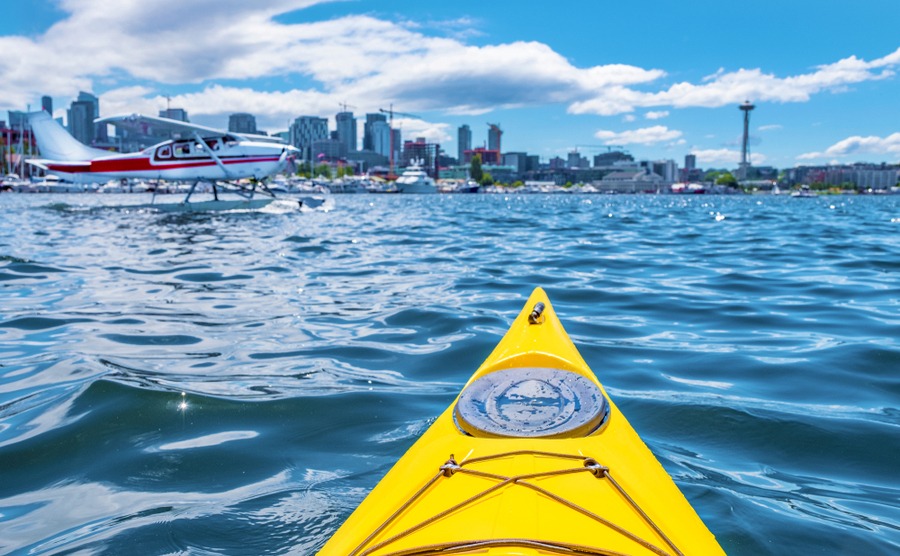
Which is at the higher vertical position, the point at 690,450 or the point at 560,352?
the point at 560,352

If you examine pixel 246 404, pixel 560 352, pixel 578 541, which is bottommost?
pixel 246 404

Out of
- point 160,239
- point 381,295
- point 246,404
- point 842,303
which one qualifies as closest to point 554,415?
point 246,404

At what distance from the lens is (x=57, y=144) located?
30.9m

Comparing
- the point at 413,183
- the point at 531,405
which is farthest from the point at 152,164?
the point at 413,183

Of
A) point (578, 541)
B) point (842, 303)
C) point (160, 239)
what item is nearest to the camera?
point (578, 541)

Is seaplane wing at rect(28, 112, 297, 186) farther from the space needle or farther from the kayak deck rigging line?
the space needle

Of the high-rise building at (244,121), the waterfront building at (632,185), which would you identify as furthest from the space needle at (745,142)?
the high-rise building at (244,121)

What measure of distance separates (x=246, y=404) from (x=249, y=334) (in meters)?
2.05

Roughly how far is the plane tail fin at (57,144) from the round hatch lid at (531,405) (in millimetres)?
32857

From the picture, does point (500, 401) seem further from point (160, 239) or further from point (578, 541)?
point (160, 239)

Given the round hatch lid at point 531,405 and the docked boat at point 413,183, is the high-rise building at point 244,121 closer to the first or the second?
the docked boat at point 413,183

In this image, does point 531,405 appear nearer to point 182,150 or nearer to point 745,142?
point 182,150

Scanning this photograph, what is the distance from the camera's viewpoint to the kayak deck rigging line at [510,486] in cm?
157

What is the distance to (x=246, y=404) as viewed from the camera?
4.19 m
